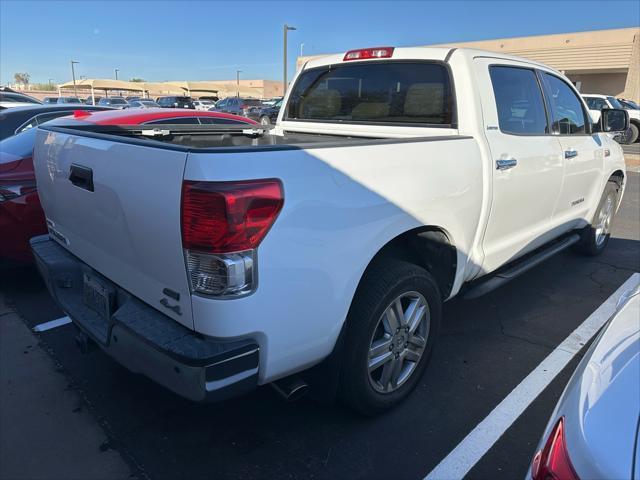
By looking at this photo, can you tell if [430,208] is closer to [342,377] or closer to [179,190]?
[342,377]

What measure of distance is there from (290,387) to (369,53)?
2.70 m

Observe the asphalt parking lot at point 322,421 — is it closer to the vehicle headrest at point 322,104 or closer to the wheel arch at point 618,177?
the vehicle headrest at point 322,104

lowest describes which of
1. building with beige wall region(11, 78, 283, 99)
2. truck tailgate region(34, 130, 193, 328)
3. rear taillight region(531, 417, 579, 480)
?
rear taillight region(531, 417, 579, 480)

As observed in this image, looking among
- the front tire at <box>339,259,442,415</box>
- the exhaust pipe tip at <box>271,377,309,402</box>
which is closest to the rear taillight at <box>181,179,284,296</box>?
the exhaust pipe tip at <box>271,377,309,402</box>

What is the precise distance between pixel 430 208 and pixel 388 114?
4.01 feet

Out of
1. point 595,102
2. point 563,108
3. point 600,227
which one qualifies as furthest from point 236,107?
point 563,108

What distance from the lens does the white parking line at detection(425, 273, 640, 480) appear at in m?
2.42

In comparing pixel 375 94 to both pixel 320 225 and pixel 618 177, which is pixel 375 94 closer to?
pixel 320 225

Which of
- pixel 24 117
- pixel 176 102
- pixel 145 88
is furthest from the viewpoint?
pixel 145 88

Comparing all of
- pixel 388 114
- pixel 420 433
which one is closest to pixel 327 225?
pixel 420 433

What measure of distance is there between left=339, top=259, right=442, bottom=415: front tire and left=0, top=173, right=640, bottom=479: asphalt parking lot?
8.0 inches

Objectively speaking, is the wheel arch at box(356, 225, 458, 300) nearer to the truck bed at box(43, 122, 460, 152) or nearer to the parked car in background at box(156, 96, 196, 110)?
the truck bed at box(43, 122, 460, 152)

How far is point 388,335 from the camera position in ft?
8.75

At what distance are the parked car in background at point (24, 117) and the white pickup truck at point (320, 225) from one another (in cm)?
423
